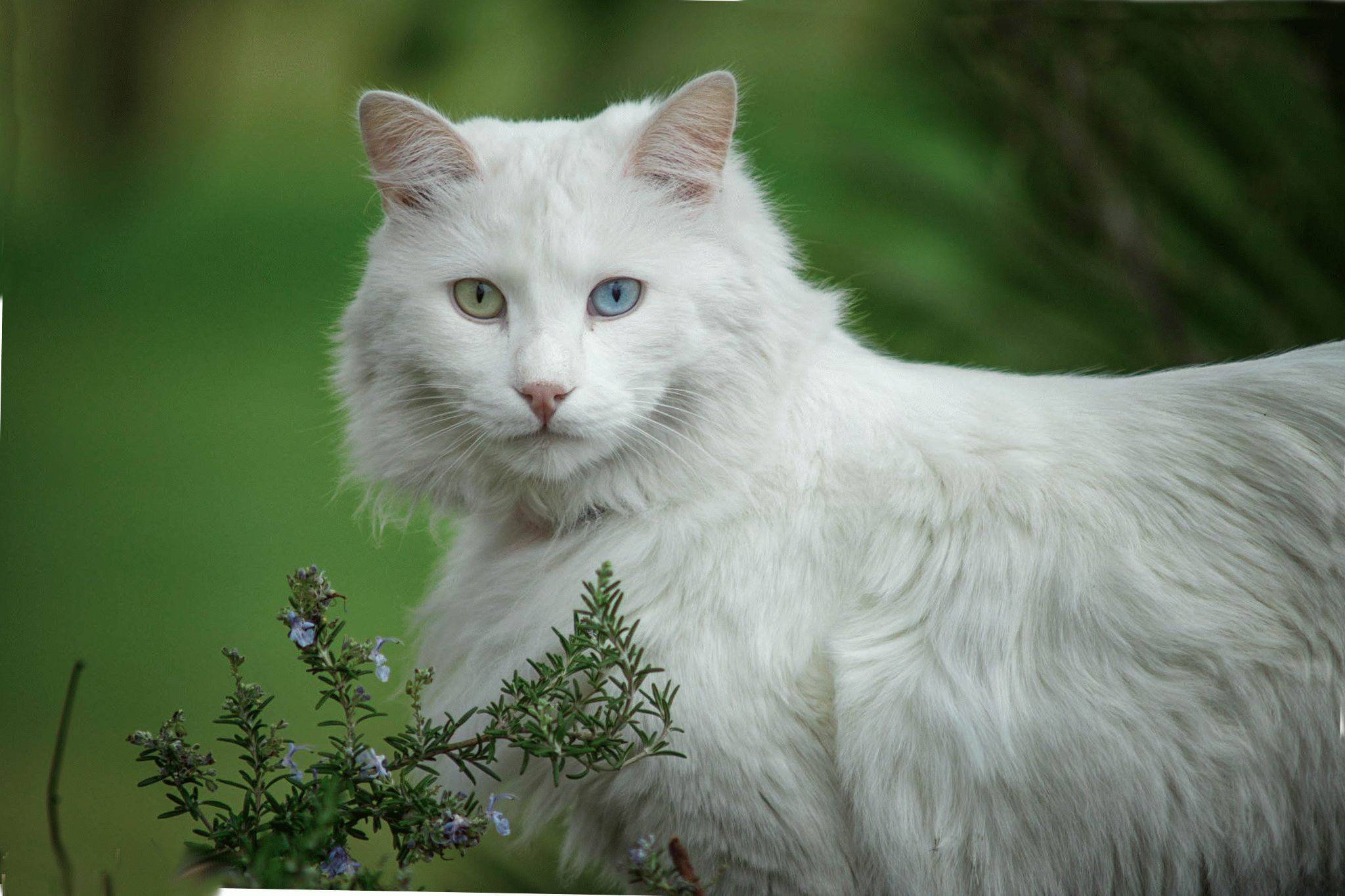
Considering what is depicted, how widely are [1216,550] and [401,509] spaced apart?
1.05m

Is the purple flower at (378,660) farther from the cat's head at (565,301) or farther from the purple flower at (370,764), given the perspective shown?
the cat's head at (565,301)

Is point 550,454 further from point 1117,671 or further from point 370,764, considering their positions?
point 1117,671

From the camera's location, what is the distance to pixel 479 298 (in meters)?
1.32

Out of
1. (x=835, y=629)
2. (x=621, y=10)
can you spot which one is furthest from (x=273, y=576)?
(x=621, y=10)

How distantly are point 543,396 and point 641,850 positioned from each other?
517 mm

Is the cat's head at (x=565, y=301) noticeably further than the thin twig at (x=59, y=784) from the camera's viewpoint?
No

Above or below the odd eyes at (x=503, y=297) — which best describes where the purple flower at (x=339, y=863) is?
below

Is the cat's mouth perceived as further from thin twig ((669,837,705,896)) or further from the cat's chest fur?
thin twig ((669,837,705,896))

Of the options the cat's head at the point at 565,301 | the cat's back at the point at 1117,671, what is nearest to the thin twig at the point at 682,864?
the cat's back at the point at 1117,671

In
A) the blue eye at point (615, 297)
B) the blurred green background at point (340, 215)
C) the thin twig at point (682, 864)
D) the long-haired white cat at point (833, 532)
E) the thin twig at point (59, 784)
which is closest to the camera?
the thin twig at point (682, 864)

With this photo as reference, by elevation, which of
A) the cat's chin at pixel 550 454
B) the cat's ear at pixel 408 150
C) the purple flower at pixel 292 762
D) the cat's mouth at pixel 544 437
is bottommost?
the purple flower at pixel 292 762

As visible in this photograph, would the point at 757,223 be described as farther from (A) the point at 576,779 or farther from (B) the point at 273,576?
(B) the point at 273,576

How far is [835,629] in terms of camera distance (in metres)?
1.23

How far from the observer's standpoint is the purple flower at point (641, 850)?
1.12 metres
